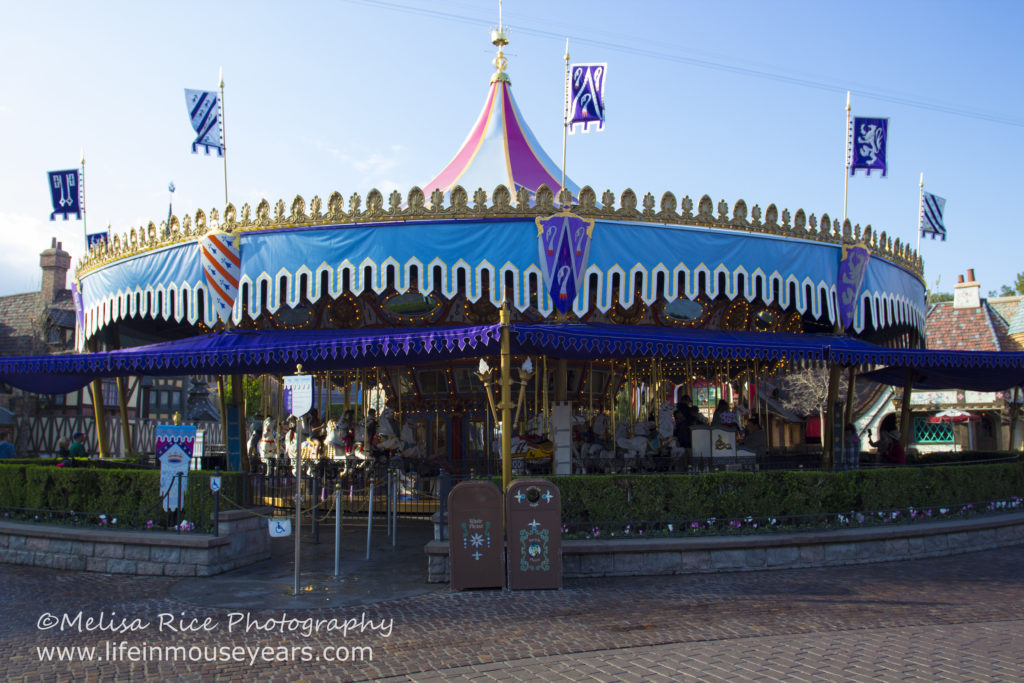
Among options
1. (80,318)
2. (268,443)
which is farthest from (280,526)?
(80,318)

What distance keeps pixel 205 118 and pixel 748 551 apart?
47.6 ft

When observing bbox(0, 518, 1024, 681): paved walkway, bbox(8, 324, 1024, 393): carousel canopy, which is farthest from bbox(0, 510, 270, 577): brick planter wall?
bbox(8, 324, 1024, 393): carousel canopy

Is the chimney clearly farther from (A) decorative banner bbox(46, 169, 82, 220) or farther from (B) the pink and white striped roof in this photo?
(A) decorative banner bbox(46, 169, 82, 220)

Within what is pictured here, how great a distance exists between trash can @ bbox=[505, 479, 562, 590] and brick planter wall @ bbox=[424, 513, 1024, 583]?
2.26 ft

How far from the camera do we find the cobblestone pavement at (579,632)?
648 cm

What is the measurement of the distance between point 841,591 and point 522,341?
210 inches

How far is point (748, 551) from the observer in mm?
10766

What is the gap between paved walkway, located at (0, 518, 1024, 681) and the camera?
650 centimetres

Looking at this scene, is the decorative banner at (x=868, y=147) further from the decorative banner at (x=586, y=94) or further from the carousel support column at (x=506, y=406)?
the carousel support column at (x=506, y=406)

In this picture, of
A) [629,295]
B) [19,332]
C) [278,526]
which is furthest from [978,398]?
[19,332]

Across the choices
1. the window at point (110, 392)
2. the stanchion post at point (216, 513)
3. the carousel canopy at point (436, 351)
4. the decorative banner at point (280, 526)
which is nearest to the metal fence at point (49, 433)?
the window at point (110, 392)

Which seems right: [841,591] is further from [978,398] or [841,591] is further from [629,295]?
[978,398]

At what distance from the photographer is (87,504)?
38.7 feet

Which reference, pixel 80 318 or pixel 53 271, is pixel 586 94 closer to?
pixel 80 318
